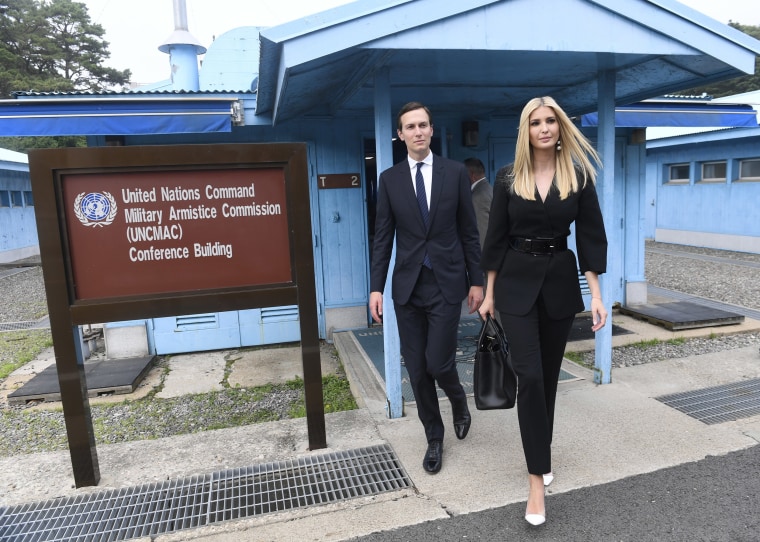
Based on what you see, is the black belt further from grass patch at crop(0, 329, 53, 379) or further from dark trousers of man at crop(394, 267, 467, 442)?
grass patch at crop(0, 329, 53, 379)

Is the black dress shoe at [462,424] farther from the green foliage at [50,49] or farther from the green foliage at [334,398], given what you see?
the green foliage at [50,49]

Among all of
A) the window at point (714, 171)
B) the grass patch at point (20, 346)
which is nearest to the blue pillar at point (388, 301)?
the grass patch at point (20, 346)

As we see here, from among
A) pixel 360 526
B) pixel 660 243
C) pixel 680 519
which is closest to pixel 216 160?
pixel 360 526

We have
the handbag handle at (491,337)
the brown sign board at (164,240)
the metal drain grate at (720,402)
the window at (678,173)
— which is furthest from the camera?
the window at (678,173)

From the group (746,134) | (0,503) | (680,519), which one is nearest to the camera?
(680,519)

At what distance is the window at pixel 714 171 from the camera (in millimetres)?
13730

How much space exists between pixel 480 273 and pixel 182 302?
1.78 meters

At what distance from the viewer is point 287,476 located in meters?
3.12

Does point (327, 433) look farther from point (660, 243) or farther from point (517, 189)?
point (660, 243)

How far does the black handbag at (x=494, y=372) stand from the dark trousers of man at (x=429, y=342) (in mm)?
286

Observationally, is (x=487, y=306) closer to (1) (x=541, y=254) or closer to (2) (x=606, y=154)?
(1) (x=541, y=254)

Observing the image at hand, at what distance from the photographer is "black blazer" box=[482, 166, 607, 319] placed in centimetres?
254

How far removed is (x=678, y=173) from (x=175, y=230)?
16.3 meters

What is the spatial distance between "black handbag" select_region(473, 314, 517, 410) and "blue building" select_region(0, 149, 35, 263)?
661 inches
